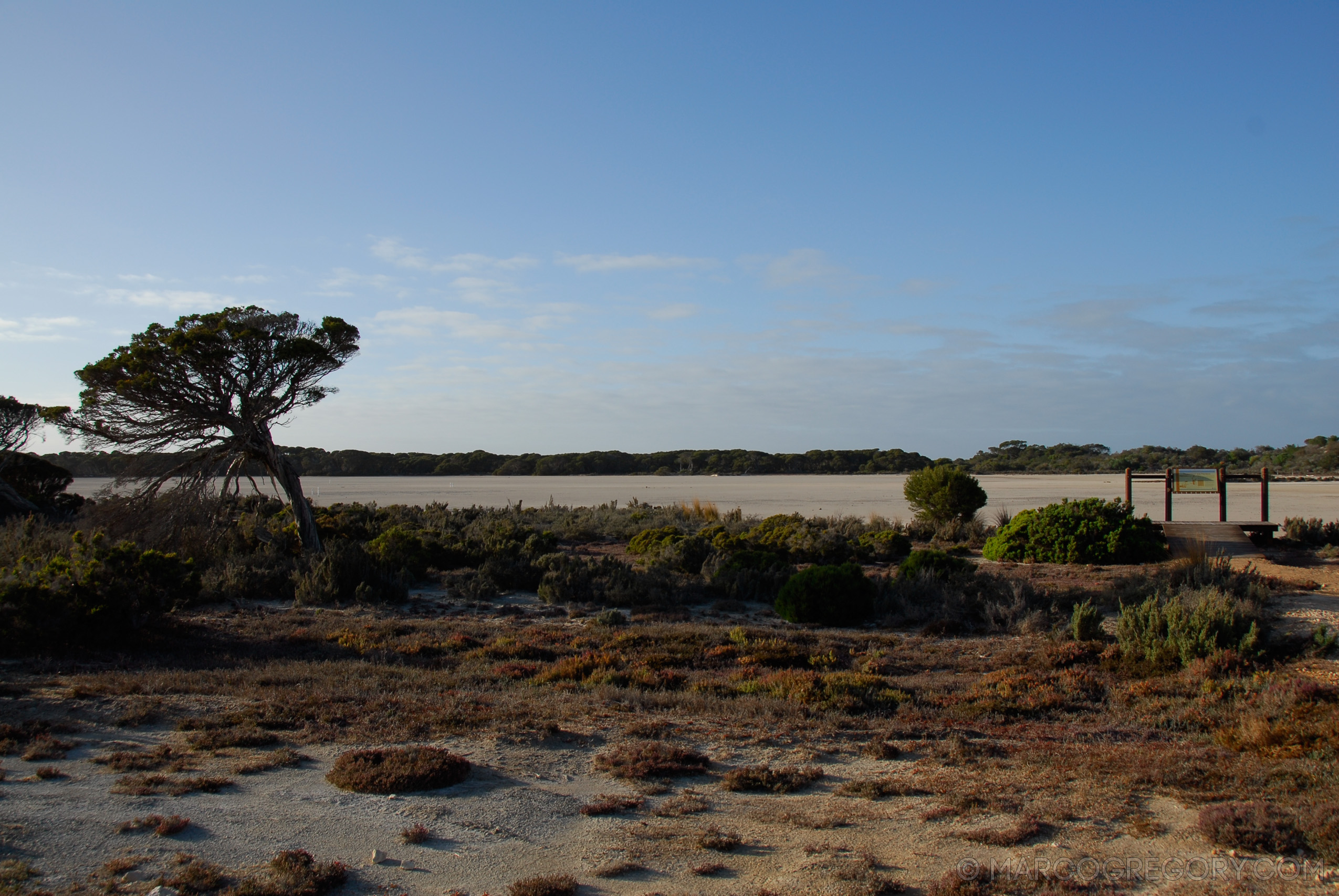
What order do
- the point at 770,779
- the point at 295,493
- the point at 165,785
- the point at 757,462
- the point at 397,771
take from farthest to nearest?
1. the point at 757,462
2. the point at 295,493
3. the point at 770,779
4. the point at 397,771
5. the point at 165,785

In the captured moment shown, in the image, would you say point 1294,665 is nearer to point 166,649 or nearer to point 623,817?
point 623,817

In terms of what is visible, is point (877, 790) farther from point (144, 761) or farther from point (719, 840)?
point (144, 761)

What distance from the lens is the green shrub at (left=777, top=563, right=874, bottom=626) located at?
488 inches

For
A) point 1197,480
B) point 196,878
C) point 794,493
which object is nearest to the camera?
point 196,878

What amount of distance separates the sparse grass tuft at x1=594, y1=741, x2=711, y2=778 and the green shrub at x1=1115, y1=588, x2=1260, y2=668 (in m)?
5.42

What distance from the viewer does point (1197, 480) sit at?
64.8 feet

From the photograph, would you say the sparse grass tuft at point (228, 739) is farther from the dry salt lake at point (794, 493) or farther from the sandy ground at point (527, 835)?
the dry salt lake at point (794, 493)

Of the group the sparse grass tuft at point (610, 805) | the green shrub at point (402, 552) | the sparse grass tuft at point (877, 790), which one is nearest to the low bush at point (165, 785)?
the sparse grass tuft at point (610, 805)

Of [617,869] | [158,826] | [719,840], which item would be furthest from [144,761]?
[719,840]

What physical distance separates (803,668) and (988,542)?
1014 cm

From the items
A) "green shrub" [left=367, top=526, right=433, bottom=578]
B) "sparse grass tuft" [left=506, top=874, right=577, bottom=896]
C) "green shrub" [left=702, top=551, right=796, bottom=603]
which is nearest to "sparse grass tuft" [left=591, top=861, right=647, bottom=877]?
"sparse grass tuft" [left=506, top=874, right=577, bottom=896]

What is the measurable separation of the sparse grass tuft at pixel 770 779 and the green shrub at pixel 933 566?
8.59m

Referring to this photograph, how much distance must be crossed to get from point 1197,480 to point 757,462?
65.0 m

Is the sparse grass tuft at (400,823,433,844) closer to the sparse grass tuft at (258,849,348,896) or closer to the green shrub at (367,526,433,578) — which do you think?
the sparse grass tuft at (258,849,348,896)
